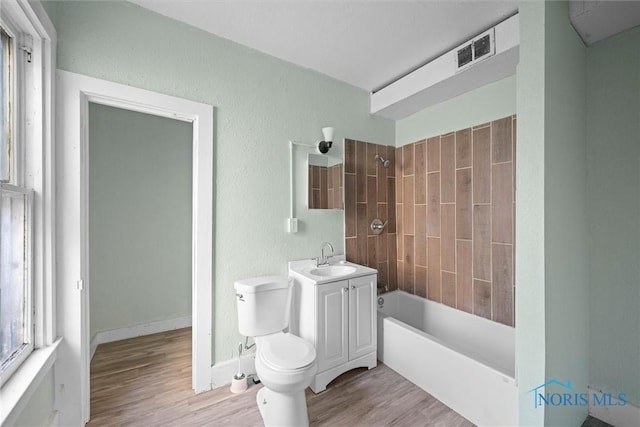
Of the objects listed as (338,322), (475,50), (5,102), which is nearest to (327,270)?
(338,322)

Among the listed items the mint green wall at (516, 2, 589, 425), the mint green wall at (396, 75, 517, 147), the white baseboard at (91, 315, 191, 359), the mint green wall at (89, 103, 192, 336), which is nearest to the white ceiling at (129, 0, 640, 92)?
the mint green wall at (516, 2, 589, 425)

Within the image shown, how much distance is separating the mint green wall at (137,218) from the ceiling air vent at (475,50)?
8.76 feet

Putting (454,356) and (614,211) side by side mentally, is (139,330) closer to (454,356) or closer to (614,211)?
(454,356)

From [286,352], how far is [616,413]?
1.98 meters

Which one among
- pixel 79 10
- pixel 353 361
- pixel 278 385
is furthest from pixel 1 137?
pixel 353 361

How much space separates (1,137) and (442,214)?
2.89m

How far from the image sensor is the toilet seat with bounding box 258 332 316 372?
1.52 metres

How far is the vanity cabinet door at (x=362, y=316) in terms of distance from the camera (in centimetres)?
210

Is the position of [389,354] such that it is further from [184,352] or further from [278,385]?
[184,352]

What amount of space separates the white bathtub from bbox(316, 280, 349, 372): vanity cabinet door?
16.9 inches

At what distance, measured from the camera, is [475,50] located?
1.89 m

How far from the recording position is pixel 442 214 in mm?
2562

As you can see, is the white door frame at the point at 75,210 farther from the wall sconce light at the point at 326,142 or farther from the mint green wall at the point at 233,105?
the wall sconce light at the point at 326,142

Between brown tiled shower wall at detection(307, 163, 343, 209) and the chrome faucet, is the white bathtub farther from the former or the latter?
brown tiled shower wall at detection(307, 163, 343, 209)
